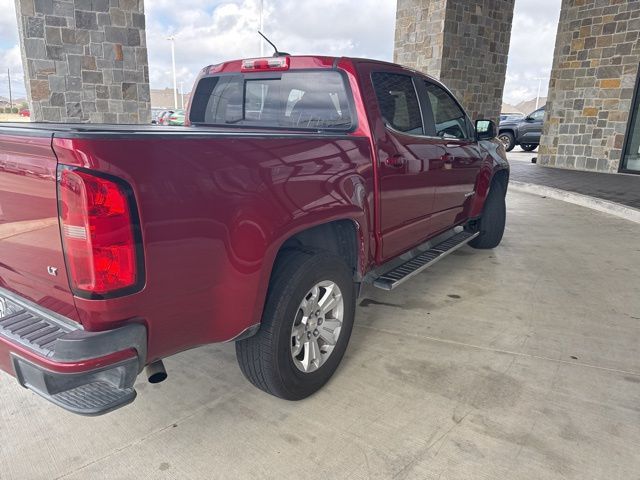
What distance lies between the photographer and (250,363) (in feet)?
7.63

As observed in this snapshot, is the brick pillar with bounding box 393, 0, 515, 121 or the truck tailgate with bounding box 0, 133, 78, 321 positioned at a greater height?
the brick pillar with bounding box 393, 0, 515, 121

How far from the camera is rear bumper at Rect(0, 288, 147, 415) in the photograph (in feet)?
5.14

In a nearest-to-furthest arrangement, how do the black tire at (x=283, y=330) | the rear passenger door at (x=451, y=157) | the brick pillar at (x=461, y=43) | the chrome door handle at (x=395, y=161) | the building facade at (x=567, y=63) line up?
the black tire at (x=283, y=330)
the chrome door handle at (x=395, y=161)
the rear passenger door at (x=451, y=157)
the building facade at (x=567, y=63)
the brick pillar at (x=461, y=43)

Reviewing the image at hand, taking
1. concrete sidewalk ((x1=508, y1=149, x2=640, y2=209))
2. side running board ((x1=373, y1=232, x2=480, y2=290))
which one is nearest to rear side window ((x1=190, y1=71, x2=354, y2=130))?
side running board ((x1=373, y1=232, x2=480, y2=290))

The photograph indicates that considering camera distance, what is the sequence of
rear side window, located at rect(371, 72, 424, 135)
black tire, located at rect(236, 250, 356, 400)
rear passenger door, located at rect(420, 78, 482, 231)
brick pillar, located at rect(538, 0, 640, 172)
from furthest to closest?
brick pillar, located at rect(538, 0, 640, 172), rear passenger door, located at rect(420, 78, 482, 231), rear side window, located at rect(371, 72, 424, 135), black tire, located at rect(236, 250, 356, 400)

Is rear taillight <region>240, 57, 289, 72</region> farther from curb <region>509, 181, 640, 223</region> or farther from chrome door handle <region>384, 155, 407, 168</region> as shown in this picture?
curb <region>509, 181, 640, 223</region>

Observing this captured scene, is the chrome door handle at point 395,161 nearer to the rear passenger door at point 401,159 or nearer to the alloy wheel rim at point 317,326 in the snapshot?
the rear passenger door at point 401,159

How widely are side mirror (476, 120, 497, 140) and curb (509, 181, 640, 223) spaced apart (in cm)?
407

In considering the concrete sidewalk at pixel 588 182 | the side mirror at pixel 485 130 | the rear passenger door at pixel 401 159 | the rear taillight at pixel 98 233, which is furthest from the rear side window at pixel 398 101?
the concrete sidewalk at pixel 588 182

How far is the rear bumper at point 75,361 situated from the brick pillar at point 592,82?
13289mm

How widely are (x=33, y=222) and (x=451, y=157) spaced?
10.4ft

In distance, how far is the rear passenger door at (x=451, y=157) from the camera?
3.78 m

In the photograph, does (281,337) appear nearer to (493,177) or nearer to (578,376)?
(578,376)

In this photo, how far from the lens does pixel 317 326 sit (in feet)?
8.38
